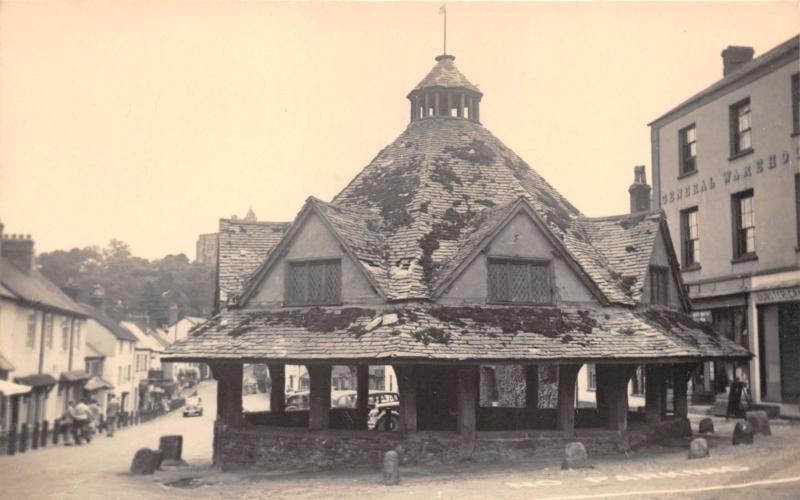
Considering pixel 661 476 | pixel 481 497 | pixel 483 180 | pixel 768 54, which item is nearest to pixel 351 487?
pixel 481 497

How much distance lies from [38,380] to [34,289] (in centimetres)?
188

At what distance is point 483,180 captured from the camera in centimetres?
2247

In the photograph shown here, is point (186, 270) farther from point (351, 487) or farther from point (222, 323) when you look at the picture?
point (351, 487)

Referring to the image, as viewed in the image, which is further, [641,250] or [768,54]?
[768,54]

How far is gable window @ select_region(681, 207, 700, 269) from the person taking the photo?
27625 mm

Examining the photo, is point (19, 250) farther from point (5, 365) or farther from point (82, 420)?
point (82, 420)

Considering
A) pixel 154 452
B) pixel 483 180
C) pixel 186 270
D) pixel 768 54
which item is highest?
pixel 768 54

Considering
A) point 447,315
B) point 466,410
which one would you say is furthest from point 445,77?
point 466,410

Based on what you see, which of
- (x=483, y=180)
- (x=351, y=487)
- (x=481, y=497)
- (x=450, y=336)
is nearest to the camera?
(x=481, y=497)

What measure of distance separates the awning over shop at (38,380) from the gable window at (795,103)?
18012 millimetres

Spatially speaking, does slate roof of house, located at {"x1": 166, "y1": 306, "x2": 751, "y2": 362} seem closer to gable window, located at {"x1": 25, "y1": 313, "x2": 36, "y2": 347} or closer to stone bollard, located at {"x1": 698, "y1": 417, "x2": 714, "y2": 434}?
stone bollard, located at {"x1": 698, "y1": 417, "x2": 714, "y2": 434}

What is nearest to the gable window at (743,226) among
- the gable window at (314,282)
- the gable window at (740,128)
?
the gable window at (740,128)

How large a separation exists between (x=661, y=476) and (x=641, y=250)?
305 inches

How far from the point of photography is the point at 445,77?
82.4ft
